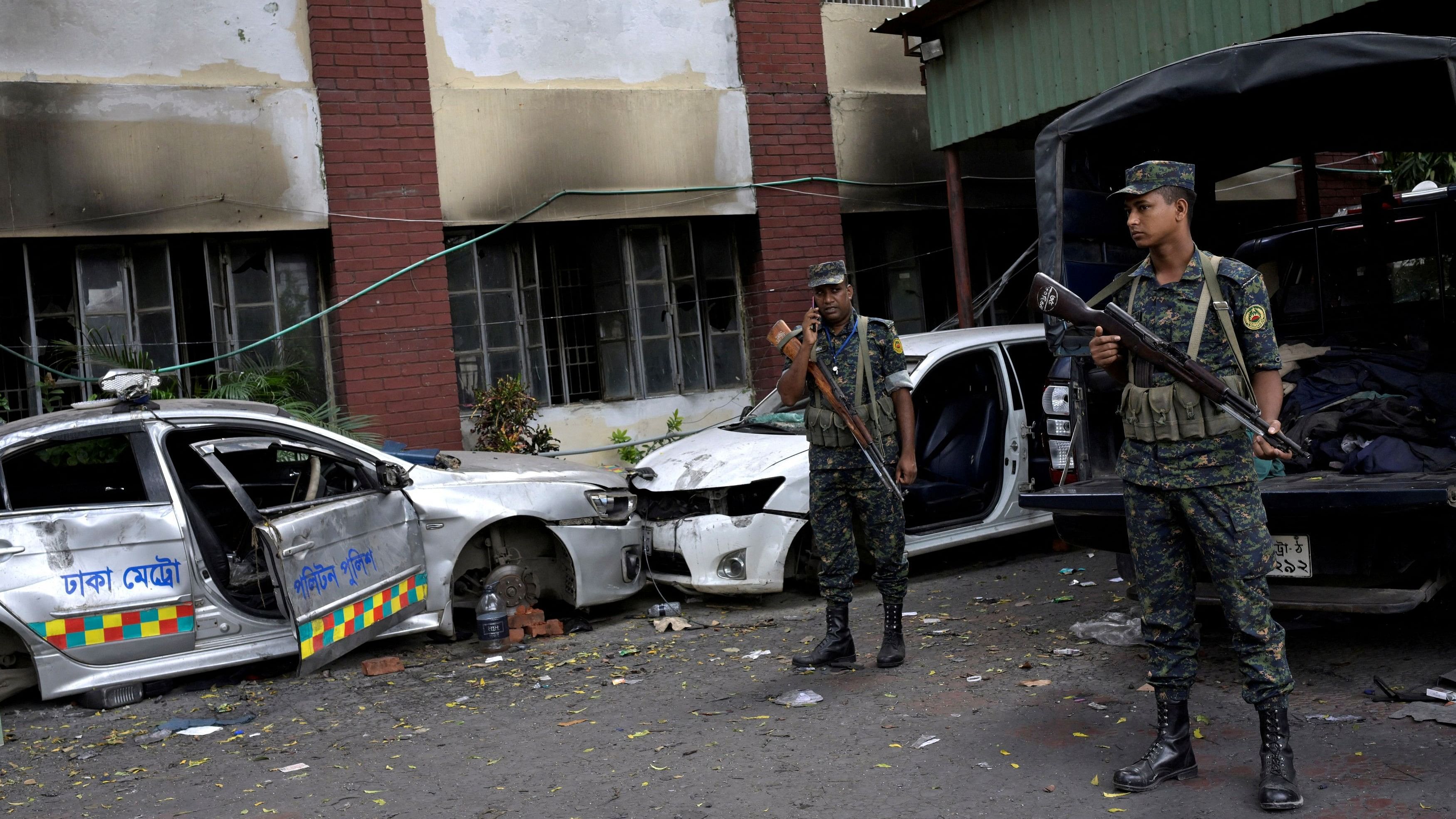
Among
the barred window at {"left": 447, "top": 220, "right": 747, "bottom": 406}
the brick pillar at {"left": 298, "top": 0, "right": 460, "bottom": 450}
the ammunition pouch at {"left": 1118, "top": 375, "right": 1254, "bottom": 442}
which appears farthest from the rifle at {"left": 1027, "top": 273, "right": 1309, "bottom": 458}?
the barred window at {"left": 447, "top": 220, "right": 747, "bottom": 406}

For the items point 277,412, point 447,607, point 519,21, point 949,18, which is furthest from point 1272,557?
point 519,21

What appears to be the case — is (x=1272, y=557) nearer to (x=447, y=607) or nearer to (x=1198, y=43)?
(x=447, y=607)

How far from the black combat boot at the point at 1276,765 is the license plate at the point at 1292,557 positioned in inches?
41.5

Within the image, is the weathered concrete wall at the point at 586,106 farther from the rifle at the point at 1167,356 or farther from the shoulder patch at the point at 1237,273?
the shoulder patch at the point at 1237,273

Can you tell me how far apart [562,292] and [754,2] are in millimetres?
3078

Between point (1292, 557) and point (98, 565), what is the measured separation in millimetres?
5290

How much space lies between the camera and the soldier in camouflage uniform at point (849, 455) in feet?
18.0

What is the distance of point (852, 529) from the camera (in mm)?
5660

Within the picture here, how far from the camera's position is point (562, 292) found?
10.4 metres

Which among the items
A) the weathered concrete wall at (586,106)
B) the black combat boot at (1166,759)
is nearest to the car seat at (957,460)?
the weathered concrete wall at (586,106)

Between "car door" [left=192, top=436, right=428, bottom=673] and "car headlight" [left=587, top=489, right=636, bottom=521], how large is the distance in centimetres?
103

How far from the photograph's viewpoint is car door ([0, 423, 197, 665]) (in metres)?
5.61

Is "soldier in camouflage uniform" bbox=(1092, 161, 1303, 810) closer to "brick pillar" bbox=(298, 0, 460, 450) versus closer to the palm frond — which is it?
the palm frond

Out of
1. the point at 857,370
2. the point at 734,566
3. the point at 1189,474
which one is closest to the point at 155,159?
the point at 734,566
